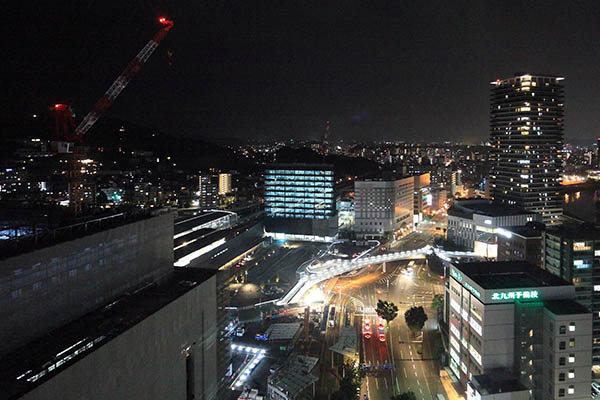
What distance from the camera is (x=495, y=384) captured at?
9.20 meters

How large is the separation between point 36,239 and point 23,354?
1527 mm

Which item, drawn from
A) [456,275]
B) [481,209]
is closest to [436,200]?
[481,209]

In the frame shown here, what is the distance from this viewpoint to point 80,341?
5.48 m

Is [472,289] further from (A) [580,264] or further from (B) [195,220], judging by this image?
(B) [195,220]

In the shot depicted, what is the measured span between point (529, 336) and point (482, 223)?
13.7 m

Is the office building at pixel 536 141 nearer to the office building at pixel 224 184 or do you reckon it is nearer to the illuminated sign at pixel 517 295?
the illuminated sign at pixel 517 295

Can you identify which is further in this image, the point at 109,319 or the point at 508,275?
the point at 508,275

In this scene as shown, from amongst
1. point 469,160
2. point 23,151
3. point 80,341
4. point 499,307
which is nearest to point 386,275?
point 499,307

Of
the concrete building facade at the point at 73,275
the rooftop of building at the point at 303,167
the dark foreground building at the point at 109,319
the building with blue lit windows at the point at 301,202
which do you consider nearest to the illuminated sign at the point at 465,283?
the dark foreground building at the point at 109,319

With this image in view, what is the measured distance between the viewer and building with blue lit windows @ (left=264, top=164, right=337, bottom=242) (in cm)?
2630

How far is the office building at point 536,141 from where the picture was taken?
26766mm

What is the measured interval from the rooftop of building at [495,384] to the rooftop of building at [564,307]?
174 cm

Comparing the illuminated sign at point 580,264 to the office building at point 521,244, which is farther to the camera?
the office building at point 521,244

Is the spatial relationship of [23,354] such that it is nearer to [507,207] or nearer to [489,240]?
[489,240]
